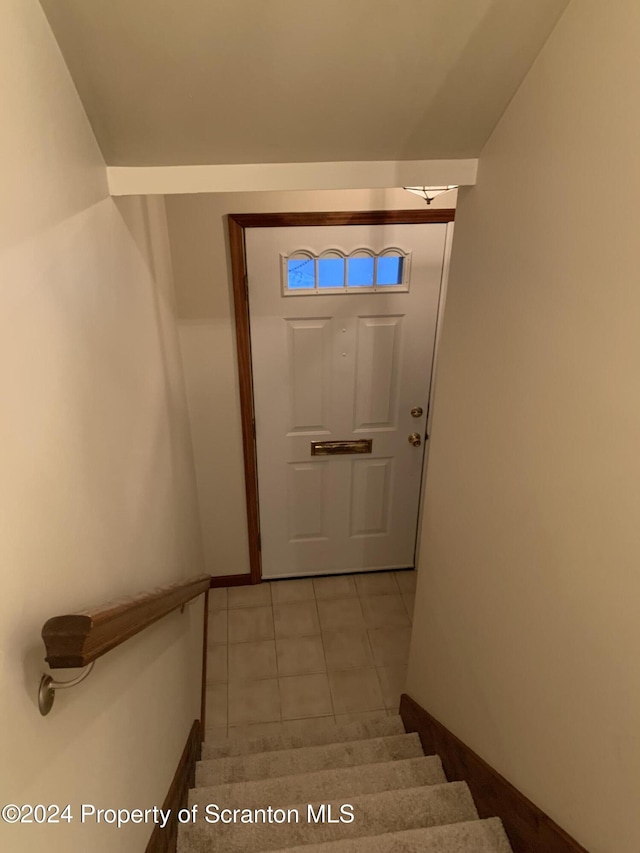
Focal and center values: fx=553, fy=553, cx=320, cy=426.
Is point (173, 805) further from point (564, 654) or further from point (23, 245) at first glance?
point (23, 245)

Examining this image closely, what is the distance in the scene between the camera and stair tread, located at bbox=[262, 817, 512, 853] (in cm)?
140

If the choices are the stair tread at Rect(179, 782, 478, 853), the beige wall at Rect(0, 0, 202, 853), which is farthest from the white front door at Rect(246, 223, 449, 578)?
the stair tread at Rect(179, 782, 478, 853)

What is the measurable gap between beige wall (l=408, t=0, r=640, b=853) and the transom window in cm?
98

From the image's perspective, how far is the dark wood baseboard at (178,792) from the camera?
4.52 feet

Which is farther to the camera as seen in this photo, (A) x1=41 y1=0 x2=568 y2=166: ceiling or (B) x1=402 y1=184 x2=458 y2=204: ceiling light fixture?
(B) x1=402 y1=184 x2=458 y2=204: ceiling light fixture

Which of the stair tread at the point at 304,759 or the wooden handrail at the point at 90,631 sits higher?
the wooden handrail at the point at 90,631

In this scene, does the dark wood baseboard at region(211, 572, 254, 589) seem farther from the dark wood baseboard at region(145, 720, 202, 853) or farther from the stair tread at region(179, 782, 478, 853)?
the stair tread at region(179, 782, 478, 853)

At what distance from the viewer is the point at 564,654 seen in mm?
1166

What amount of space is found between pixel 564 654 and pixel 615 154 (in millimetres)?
961

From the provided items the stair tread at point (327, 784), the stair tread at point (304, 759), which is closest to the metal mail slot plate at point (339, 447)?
the stair tread at point (304, 759)

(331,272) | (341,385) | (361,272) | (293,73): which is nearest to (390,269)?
(361,272)

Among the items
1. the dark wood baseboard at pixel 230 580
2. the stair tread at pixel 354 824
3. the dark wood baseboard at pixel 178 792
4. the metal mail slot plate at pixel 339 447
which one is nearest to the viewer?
the dark wood baseboard at pixel 178 792

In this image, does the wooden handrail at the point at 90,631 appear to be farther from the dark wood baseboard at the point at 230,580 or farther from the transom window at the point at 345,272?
the dark wood baseboard at the point at 230,580

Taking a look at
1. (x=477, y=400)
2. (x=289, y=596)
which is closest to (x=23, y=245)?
(x=477, y=400)
